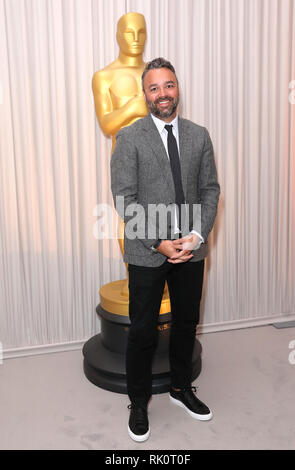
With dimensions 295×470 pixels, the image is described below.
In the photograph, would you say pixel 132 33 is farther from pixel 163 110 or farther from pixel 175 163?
pixel 175 163

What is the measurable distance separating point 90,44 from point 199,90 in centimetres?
68

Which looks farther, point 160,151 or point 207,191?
point 207,191

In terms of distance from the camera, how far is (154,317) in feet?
6.13

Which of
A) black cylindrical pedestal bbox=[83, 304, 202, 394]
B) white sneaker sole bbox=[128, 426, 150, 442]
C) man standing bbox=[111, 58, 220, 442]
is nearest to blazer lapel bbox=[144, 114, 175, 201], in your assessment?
man standing bbox=[111, 58, 220, 442]

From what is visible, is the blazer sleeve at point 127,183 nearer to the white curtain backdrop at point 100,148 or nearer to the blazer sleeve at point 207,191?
the blazer sleeve at point 207,191

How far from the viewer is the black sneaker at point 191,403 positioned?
2008 millimetres

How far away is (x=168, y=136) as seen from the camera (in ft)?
5.87

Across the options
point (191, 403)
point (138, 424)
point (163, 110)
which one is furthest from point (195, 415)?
point (163, 110)

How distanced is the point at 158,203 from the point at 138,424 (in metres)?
0.92

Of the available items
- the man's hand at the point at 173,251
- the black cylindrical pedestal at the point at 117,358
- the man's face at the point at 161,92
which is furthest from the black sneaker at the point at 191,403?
the man's face at the point at 161,92

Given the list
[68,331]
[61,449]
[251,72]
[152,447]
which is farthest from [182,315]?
[251,72]

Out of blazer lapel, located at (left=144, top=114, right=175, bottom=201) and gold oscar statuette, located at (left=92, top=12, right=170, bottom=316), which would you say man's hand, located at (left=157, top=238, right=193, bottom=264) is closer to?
blazer lapel, located at (left=144, top=114, right=175, bottom=201)

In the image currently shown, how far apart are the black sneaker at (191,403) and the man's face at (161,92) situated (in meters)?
1.23

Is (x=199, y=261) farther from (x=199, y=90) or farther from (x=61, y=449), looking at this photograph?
(x=199, y=90)
